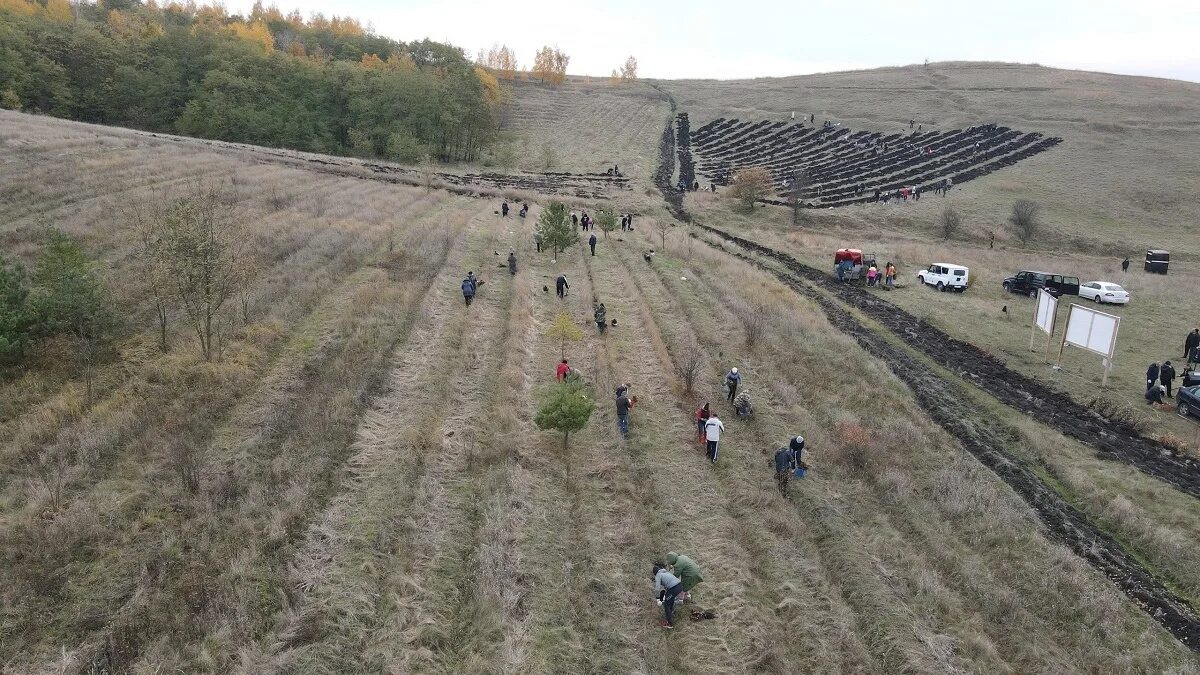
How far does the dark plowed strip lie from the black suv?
781 cm

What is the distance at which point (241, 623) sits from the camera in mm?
10203

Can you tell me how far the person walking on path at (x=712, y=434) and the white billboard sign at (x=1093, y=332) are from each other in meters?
16.1

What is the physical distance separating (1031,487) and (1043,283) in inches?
865

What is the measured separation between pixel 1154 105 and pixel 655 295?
306ft

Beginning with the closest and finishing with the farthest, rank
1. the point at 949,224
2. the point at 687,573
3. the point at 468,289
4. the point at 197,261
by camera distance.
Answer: the point at 687,573, the point at 197,261, the point at 468,289, the point at 949,224

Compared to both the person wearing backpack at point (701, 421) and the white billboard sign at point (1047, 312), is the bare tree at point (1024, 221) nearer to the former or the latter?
the white billboard sign at point (1047, 312)

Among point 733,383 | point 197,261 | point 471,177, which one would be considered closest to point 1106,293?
point 733,383

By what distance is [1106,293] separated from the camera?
3238 centimetres

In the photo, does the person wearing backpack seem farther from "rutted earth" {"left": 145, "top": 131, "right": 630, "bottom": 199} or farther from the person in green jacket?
"rutted earth" {"left": 145, "top": 131, "right": 630, "bottom": 199}

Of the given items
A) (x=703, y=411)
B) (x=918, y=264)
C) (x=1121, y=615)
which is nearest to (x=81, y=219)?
(x=703, y=411)

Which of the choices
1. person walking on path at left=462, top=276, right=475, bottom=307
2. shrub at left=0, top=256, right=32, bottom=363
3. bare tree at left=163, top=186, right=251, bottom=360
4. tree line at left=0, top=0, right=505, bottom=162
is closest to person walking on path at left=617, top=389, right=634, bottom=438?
person walking on path at left=462, top=276, right=475, bottom=307

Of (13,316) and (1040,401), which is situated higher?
(13,316)

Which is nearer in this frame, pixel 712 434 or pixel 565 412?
pixel 565 412

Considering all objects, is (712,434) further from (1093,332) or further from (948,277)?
(948,277)
